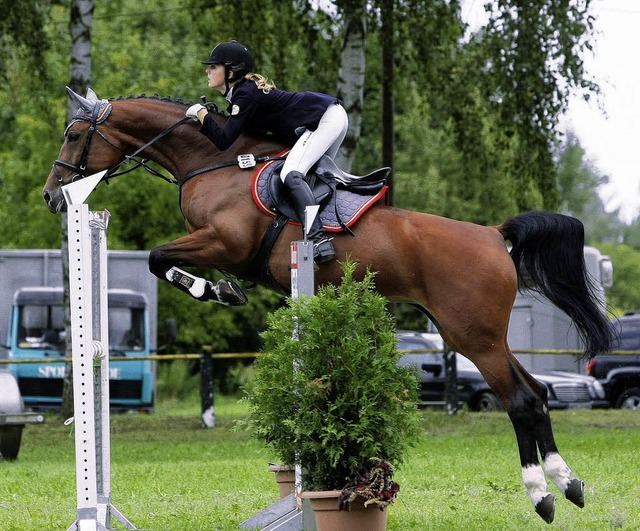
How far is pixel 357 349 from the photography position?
16.9 feet

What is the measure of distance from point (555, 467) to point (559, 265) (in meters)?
1.29

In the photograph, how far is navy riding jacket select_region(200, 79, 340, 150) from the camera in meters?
6.46

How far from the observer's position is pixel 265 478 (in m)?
9.16

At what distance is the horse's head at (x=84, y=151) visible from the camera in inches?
272

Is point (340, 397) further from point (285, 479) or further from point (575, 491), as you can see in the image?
point (575, 491)

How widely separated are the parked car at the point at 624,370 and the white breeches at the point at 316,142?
480 inches

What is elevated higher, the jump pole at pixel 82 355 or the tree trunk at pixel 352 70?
the tree trunk at pixel 352 70

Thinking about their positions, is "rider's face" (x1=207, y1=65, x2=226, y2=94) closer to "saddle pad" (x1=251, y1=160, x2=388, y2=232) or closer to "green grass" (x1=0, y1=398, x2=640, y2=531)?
"saddle pad" (x1=251, y1=160, x2=388, y2=232)

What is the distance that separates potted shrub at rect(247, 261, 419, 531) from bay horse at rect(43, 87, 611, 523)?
104 centimetres

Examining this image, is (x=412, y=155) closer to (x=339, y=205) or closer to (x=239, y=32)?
(x=239, y=32)

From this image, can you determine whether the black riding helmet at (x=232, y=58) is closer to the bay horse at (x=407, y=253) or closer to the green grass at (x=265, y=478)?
the bay horse at (x=407, y=253)

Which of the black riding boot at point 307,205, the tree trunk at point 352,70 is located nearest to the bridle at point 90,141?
the black riding boot at point 307,205

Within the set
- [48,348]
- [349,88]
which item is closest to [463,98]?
[349,88]

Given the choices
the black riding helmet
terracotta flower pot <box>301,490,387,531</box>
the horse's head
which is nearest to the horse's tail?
the black riding helmet
